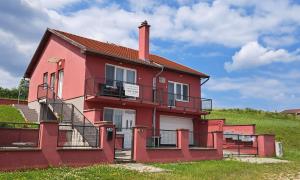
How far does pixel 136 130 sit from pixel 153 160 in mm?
1781

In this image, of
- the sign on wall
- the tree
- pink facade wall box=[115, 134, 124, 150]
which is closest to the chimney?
the sign on wall

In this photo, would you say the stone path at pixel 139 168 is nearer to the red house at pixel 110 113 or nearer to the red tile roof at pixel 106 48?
the red house at pixel 110 113

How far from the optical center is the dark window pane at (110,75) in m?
22.1

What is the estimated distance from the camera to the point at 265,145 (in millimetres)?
23234

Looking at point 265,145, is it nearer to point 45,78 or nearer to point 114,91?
point 114,91

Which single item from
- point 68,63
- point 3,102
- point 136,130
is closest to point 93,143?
point 136,130

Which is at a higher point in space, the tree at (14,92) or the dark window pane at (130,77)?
the tree at (14,92)

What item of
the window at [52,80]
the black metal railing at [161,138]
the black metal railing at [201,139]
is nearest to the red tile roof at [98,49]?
the window at [52,80]

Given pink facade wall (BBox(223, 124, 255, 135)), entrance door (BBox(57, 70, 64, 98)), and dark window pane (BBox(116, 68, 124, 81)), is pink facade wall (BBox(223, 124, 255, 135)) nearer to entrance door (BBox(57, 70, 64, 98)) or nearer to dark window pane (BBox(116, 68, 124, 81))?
dark window pane (BBox(116, 68, 124, 81))

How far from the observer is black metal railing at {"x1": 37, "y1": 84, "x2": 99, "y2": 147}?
658 inches

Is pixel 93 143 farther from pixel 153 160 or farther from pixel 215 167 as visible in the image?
pixel 215 167

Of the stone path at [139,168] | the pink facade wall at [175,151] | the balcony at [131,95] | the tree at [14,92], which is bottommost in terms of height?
the stone path at [139,168]

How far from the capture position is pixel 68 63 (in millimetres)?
23469

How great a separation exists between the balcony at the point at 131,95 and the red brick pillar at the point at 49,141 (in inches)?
265
